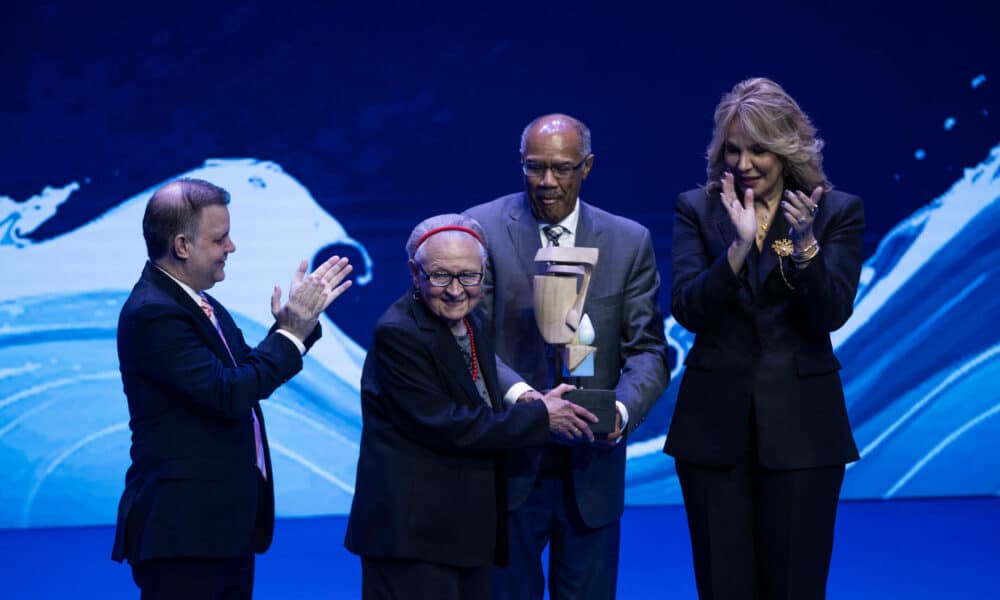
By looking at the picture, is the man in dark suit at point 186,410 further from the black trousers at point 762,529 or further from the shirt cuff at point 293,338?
the black trousers at point 762,529

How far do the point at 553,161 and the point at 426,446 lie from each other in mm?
859

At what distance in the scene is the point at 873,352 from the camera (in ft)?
21.0

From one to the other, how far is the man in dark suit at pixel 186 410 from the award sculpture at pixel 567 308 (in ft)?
2.07

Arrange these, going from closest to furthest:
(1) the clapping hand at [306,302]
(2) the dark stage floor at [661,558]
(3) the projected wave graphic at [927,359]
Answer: (1) the clapping hand at [306,302], (2) the dark stage floor at [661,558], (3) the projected wave graphic at [927,359]

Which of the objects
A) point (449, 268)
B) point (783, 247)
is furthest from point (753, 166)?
point (449, 268)

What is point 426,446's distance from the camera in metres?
2.70

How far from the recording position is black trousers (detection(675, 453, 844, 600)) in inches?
113

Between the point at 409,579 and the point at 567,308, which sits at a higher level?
the point at 567,308

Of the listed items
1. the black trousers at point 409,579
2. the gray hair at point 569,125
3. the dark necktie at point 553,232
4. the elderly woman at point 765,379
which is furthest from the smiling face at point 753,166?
the black trousers at point 409,579

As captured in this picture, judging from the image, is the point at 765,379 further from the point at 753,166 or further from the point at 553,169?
the point at 553,169

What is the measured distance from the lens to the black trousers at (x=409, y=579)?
2.67m

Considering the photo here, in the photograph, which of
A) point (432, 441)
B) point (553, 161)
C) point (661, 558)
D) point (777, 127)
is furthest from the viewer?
point (661, 558)

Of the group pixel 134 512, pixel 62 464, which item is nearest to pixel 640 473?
pixel 62 464

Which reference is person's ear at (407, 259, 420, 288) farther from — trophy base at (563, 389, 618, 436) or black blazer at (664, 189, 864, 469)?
black blazer at (664, 189, 864, 469)
